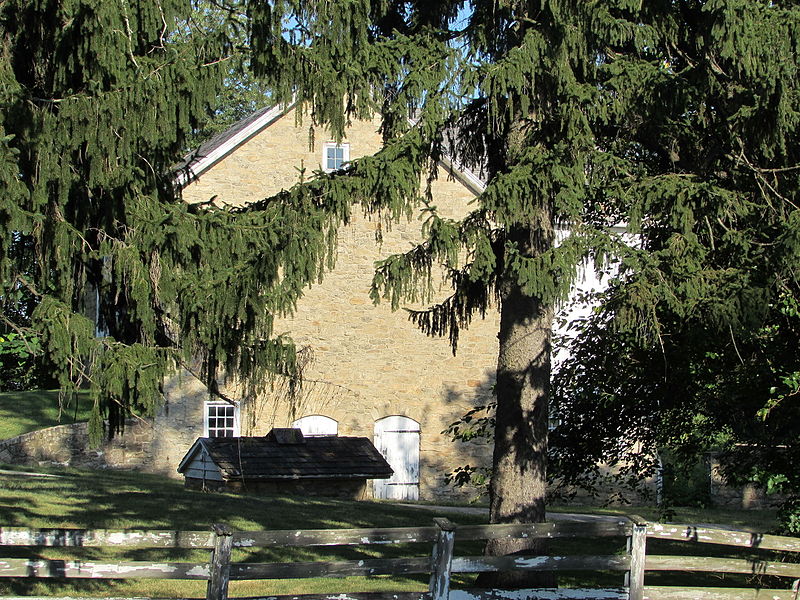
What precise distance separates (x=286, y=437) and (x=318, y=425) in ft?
14.6

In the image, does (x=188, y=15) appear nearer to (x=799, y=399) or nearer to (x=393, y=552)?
(x=799, y=399)

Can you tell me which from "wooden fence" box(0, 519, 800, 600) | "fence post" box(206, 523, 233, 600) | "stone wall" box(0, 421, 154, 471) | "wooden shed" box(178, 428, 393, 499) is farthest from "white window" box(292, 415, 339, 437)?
"fence post" box(206, 523, 233, 600)

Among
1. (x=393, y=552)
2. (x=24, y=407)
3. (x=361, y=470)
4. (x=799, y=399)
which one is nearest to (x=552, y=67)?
(x=799, y=399)

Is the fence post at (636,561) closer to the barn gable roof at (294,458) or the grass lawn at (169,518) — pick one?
the grass lawn at (169,518)

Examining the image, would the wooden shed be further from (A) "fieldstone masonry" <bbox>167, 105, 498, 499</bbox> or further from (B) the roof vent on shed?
(A) "fieldstone masonry" <bbox>167, 105, 498, 499</bbox>

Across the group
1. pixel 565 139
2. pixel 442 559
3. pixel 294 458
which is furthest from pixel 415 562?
pixel 294 458

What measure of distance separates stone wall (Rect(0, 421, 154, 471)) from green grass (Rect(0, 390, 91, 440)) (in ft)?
1.61

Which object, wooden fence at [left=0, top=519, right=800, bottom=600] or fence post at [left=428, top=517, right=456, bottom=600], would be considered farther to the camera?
fence post at [left=428, top=517, right=456, bottom=600]

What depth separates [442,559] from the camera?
805 centimetres

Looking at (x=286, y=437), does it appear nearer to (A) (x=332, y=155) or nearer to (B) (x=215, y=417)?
(B) (x=215, y=417)

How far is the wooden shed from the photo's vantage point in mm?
18594

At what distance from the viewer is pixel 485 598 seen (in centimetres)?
861

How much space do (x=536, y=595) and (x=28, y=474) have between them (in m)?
12.6

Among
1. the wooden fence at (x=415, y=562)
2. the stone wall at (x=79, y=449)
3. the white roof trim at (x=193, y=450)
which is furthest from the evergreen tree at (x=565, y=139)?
the stone wall at (x=79, y=449)
